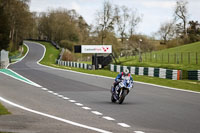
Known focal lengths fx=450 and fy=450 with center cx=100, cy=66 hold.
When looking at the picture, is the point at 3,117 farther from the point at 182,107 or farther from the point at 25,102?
the point at 182,107

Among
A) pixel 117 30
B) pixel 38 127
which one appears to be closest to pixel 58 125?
pixel 38 127

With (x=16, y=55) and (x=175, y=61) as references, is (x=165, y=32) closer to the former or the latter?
(x=16, y=55)

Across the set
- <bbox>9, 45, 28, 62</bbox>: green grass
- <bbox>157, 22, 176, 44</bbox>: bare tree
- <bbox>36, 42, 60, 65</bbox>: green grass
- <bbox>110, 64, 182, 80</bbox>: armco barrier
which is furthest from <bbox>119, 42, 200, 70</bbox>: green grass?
<bbox>157, 22, 176, 44</bbox>: bare tree

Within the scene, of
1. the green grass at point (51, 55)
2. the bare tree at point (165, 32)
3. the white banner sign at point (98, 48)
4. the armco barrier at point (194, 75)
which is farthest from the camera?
the bare tree at point (165, 32)

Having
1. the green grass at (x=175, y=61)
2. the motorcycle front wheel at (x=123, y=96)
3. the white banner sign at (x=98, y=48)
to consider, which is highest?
the white banner sign at (x=98, y=48)

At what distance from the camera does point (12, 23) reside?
95.9 meters

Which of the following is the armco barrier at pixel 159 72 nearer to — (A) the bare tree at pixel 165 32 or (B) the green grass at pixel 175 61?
(B) the green grass at pixel 175 61

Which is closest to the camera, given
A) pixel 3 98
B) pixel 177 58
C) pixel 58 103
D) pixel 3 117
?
pixel 3 117

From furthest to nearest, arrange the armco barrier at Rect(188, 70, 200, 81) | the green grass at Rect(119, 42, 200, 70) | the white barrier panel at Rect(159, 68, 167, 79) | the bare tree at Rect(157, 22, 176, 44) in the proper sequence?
the bare tree at Rect(157, 22, 176, 44)
the green grass at Rect(119, 42, 200, 70)
the white barrier panel at Rect(159, 68, 167, 79)
the armco barrier at Rect(188, 70, 200, 81)

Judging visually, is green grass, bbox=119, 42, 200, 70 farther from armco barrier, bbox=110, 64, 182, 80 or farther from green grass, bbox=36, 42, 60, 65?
green grass, bbox=36, 42, 60, 65

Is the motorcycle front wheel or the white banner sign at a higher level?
the white banner sign

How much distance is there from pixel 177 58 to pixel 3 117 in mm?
43646

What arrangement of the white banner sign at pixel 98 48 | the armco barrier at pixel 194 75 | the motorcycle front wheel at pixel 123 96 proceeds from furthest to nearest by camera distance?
1. the white banner sign at pixel 98 48
2. the armco barrier at pixel 194 75
3. the motorcycle front wheel at pixel 123 96

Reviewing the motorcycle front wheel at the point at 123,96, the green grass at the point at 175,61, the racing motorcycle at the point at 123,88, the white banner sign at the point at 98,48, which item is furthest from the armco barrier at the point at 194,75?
the white banner sign at the point at 98,48
